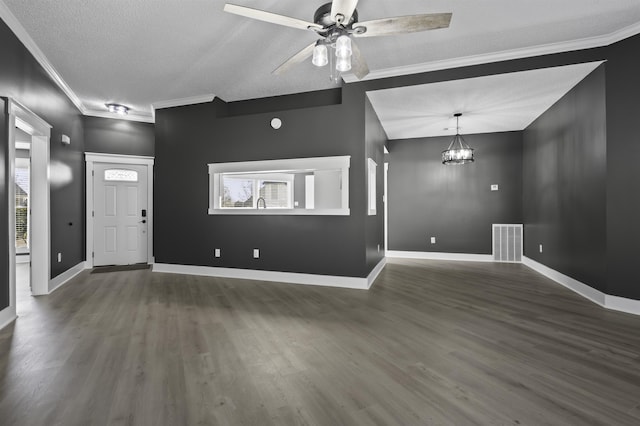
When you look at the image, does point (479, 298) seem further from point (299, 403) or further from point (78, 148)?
point (78, 148)

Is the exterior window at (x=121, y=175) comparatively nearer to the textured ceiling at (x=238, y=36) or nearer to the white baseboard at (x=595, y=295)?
the textured ceiling at (x=238, y=36)

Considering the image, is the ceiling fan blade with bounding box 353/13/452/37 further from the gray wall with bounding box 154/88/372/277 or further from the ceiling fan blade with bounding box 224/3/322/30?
the gray wall with bounding box 154/88/372/277

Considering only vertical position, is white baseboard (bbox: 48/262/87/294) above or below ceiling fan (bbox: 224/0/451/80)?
below

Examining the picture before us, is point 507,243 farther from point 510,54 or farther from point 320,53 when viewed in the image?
point 320,53

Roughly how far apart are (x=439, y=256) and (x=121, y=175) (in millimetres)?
6780

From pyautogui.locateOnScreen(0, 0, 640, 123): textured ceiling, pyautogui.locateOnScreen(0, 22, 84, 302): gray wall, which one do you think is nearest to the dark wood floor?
pyautogui.locateOnScreen(0, 22, 84, 302): gray wall

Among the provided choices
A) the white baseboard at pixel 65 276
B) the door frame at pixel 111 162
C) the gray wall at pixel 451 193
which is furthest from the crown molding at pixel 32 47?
the gray wall at pixel 451 193

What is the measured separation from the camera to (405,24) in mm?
2318

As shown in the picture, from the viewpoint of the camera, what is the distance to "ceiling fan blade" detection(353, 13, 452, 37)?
217 cm

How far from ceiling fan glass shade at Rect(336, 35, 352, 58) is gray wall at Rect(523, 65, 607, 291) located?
312 centimetres

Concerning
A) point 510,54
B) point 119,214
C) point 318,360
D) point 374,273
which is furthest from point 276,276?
point 510,54

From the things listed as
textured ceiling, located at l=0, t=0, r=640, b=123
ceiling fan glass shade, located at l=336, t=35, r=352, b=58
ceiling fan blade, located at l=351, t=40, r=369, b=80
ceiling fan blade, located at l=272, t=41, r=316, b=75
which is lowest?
ceiling fan glass shade, located at l=336, t=35, r=352, b=58

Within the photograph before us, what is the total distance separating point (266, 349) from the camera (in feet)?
7.97

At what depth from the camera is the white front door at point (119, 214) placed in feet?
19.1
